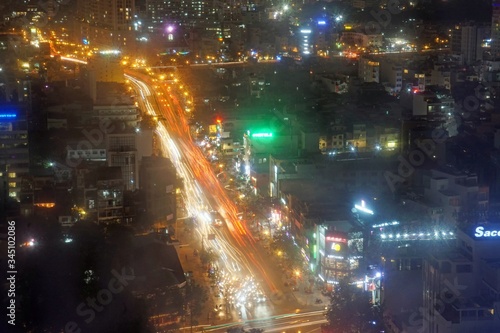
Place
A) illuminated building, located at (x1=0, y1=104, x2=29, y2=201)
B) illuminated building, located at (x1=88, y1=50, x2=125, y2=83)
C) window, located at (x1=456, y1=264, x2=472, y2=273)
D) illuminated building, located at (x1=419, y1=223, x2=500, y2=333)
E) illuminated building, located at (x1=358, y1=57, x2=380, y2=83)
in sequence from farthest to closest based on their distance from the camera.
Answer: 1. illuminated building, located at (x1=358, y1=57, x2=380, y2=83)
2. illuminated building, located at (x1=88, y1=50, x2=125, y2=83)
3. illuminated building, located at (x1=0, y1=104, x2=29, y2=201)
4. window, located at (x1=456, y1=264, x2=472, y2=273)
5. illuminated building, located at (x1=419, y1=223, x2=500, y2=333)

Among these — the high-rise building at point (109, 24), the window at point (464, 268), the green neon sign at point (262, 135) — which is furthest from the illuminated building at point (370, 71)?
the window at point (464, 268)

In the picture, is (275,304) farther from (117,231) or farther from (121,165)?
(121,165)

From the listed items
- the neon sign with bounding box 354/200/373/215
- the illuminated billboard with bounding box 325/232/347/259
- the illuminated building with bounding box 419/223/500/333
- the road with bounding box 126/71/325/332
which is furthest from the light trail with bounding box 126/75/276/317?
the illuminated building with bounding box 419/223/500/333

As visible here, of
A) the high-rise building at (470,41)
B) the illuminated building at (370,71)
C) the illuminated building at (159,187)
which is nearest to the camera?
the illuminated building at (159,187)

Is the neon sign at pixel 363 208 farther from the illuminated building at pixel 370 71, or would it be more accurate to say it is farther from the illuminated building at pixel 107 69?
the illuminated building at pixel 370 71

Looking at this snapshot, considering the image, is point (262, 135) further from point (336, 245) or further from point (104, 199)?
point (336, 245)

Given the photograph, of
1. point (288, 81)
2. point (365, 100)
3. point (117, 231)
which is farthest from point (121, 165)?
point (288, 81)

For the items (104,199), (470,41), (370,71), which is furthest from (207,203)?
(470,41)

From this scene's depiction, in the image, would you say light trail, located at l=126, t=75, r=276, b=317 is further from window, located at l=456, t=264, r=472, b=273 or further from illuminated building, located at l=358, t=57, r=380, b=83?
illuminated building, located at l=358, t=57, r=380, b=83
